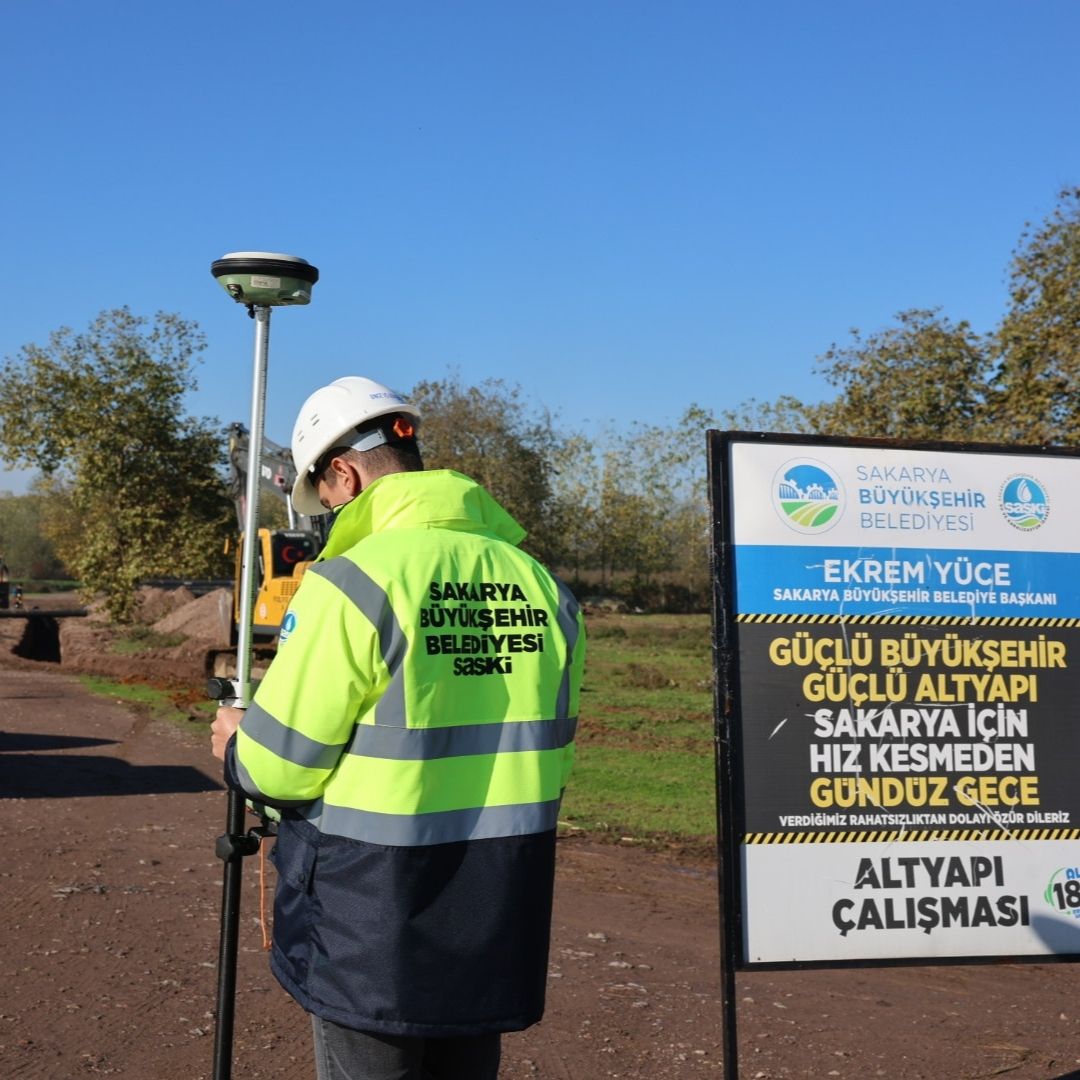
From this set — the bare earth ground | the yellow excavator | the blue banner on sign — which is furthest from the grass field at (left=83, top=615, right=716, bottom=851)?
the blue banner on sign

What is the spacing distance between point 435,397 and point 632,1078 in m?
45.1

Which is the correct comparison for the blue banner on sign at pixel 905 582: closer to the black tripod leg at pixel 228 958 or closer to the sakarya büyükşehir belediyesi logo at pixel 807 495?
the sakarya büyükşehir belediyesi logo at pixel 807 495

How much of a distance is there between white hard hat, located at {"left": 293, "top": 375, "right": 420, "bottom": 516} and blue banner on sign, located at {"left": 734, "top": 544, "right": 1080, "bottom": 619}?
1.44 meters

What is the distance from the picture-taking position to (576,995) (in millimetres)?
5543

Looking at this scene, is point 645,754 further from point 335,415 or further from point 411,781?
point 411,781

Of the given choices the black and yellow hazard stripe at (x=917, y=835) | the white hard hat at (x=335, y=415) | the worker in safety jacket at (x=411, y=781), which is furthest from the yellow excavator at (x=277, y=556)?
the worker in safety jacket at (x=411, y=781)

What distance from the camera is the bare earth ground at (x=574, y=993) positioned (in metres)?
4.79

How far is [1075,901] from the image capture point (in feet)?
13.8

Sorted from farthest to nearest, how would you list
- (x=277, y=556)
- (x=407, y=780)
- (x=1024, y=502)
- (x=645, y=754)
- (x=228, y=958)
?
(x=277, y=556)
(x=645, y=754)
(x=1024, y=502)
(x=228, y=958)
(x=407, y=780)

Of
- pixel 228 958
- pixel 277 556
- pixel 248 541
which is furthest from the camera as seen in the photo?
pixel 277 556

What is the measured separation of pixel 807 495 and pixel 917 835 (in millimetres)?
1115

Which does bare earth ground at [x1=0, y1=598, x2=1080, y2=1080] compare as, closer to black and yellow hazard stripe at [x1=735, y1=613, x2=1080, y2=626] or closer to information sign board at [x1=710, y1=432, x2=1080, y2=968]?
information sign board at [x1=710, y1=432, x2=1080, y2=968]

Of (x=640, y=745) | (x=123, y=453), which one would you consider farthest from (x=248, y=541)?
(x=123, y=453)

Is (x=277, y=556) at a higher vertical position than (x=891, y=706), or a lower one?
higher
